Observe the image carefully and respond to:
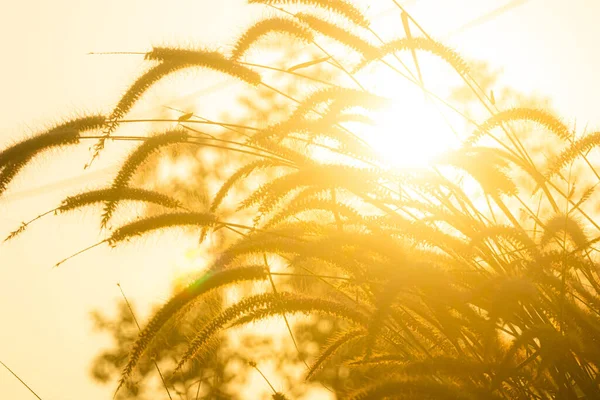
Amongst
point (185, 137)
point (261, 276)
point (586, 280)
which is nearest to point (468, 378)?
point (261, 276)

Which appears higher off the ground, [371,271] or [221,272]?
[221,272]

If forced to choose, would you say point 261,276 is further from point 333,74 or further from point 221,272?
point 333,74

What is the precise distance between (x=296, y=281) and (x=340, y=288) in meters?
0.70

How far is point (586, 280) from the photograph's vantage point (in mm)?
2135

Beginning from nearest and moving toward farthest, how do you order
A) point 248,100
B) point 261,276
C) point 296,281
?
1. point 261,276
2. point 296,281
3. point 248,100

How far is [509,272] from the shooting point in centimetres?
182

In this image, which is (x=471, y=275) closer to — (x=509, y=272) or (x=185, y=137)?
(x=509, y=272)

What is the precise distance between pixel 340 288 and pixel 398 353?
315mm

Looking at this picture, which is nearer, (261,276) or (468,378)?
(468,378)

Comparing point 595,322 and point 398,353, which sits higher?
point 398,353

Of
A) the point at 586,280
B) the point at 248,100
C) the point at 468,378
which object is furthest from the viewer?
the point at 248,100

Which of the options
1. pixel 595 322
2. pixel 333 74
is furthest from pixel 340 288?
pixel 333 74

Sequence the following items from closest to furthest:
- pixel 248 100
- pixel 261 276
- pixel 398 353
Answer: pixel 261 276 → pixel 398 353 → pixel 248 100

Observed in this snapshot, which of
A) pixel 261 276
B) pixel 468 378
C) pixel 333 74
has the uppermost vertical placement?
pixel 333 74
